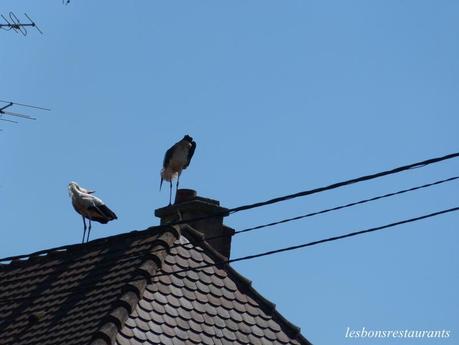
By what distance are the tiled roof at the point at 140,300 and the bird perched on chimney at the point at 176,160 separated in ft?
10.1

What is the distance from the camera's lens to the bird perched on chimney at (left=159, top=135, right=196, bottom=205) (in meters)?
19.1

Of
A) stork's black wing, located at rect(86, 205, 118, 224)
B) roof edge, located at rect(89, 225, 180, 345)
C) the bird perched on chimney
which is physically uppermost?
the bird perched on chimney

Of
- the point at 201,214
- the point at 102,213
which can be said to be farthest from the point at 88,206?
the point at 201,214

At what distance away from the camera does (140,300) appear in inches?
553

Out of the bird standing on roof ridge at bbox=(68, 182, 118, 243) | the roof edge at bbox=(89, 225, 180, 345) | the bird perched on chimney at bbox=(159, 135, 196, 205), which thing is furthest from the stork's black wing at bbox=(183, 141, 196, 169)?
the roof edge at bbox=(89, 225, 180, 345)

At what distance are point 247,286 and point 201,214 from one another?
145 cm

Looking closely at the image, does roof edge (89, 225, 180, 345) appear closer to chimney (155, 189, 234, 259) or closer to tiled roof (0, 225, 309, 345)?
tiled roof (0, 225, 309, 345)

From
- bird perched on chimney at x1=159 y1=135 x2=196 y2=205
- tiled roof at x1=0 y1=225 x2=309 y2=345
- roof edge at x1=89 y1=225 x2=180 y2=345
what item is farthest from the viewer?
bird perched on chimney at x1=159 y1=135 x2=196 y2=205

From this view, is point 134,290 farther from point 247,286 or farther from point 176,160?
point 176,160

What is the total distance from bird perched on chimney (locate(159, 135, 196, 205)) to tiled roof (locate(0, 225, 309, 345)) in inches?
121

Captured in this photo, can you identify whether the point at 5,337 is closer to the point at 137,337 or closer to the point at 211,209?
the point at 137,337

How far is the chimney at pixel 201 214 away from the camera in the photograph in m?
16.5

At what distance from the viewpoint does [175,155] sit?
19.1m

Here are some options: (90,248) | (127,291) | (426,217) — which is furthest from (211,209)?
(426,217)
